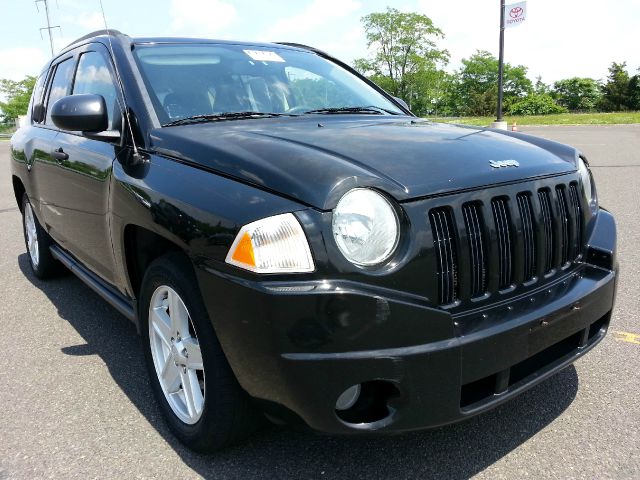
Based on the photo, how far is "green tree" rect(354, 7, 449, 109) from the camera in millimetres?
60750

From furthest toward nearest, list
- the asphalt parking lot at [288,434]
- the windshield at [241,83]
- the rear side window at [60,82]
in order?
the rear side window at [60,82]
the windshield at [241,83]
the asphalt parking lot at [288,434]

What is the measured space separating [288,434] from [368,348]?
912 mm

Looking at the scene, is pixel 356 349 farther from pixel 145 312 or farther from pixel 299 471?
pixel 145 312

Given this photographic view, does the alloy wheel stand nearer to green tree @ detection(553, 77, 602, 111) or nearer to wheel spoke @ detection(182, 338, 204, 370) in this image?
wheel spoke @ detection(182, 338, 204, 370)

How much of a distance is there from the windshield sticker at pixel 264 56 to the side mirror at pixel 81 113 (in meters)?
1.07

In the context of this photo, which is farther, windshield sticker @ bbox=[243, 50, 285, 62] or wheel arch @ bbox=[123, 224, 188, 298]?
windshield sticker @ bbox=[243, 50, 285, 62]

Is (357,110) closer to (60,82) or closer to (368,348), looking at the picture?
(368,348)

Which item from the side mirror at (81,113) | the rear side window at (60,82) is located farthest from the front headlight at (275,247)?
the rear side window at (60,82)

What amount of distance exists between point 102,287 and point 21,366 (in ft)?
2.15

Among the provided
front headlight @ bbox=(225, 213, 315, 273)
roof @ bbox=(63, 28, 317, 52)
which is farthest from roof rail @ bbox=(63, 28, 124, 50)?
front headlight @ bbox=(225, 213, 315, 273)

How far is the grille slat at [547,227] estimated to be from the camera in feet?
7.50

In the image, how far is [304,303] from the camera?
5.80 ft

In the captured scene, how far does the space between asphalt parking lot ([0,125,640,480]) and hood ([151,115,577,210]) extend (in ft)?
2.89

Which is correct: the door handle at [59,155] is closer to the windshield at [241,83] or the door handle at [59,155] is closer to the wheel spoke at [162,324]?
the windshield at [241,83]
